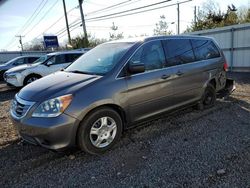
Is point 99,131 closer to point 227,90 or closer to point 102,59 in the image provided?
point 102,59

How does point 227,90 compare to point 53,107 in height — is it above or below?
below

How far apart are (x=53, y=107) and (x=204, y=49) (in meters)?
3.78

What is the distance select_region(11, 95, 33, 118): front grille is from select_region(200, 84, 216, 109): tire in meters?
3.82

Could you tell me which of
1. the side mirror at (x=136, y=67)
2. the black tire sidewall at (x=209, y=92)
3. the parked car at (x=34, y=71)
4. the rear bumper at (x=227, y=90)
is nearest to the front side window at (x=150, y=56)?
the side mirror at (x=136, y=67)

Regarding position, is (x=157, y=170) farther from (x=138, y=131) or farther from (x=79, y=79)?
(x=79, y=79)

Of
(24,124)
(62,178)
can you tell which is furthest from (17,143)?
(62,178)

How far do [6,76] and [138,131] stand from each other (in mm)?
8284

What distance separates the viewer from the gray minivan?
3322 millimetres

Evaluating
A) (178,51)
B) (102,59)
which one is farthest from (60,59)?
(178,51)

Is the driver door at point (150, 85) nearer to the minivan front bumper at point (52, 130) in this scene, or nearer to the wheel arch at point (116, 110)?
the wheel arch at point (116, 110)

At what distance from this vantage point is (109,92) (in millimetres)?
3645

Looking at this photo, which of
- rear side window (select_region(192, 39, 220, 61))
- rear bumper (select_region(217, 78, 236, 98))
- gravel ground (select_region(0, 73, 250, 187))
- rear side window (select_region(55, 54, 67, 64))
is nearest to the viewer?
gravel ground (select_region(0, 73, 250, 187))

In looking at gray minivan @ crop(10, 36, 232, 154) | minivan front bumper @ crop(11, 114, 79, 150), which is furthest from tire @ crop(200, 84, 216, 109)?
minivan front bumper @ crop(11, 114, 79, 150)

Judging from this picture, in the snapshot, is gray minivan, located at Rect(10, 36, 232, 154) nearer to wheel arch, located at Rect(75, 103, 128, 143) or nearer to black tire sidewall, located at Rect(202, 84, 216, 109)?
wheel arch, located at Rect(75, 103, 128, 143)
